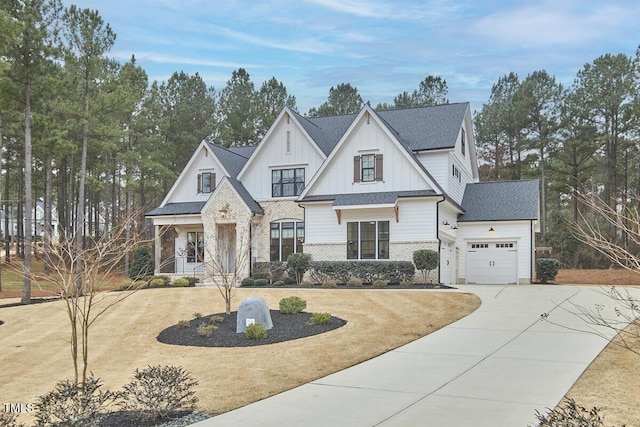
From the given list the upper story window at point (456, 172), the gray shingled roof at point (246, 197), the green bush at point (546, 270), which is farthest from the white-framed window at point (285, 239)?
the green bush at point (546, 270)

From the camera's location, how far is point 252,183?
30.5m

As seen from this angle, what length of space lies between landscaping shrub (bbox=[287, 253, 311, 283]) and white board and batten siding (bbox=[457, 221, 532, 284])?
825 centimetres

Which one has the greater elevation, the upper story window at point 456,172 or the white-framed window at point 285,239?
the upper story window at point 456,172

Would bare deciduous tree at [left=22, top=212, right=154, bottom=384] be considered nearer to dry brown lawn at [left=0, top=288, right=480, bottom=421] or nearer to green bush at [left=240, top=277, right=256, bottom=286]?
dry brown lawn at [left=0, top=288, right=480, bottom=421]

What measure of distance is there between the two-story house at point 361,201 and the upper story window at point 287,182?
0.19 feet

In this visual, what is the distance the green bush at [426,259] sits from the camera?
2397 centimetres

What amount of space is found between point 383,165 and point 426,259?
5207 mm

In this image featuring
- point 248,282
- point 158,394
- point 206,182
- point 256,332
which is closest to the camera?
point 158,394

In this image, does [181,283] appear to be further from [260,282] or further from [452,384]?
[452,384]

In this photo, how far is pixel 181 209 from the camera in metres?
31.8

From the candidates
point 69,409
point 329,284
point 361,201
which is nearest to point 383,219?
point 361,201

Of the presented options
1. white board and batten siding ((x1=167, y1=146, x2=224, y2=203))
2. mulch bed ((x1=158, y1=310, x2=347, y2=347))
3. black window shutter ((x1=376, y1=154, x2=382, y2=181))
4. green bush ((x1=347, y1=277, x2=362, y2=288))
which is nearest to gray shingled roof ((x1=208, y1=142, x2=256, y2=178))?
white board and batten siding ((x1=167, y1=146, x2=224, y2=203))

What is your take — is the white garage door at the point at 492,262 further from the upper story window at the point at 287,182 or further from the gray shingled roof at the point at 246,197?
the gray shingled roof at the point at 246,197

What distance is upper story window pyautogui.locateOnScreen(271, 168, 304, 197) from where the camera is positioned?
96.9 feet
